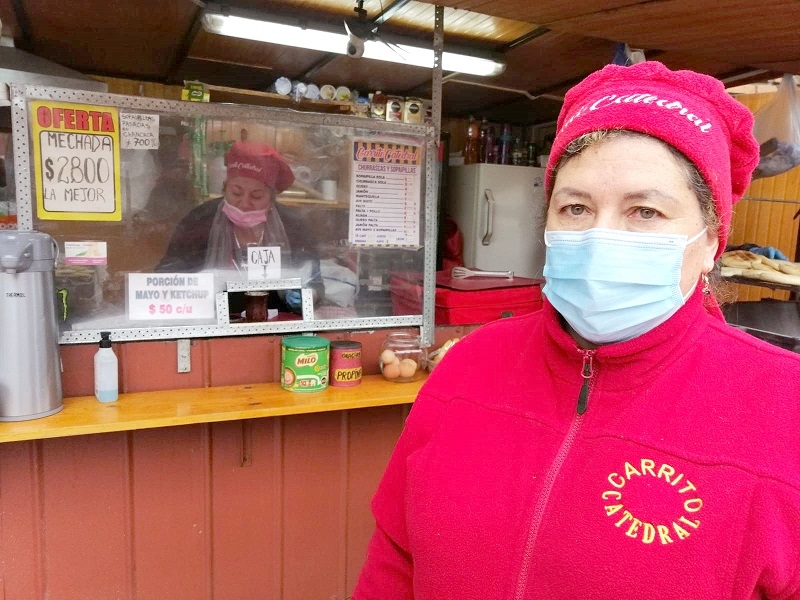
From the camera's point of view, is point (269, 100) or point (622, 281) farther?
point (269, 100)

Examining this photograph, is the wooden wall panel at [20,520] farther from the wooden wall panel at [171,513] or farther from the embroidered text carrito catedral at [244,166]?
the embroidered text carrito catedral at [244,166]

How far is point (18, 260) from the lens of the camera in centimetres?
158

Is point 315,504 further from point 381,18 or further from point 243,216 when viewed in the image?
point 381,18

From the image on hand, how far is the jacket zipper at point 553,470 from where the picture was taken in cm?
86

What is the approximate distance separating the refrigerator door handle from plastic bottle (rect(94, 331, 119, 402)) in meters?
3.14

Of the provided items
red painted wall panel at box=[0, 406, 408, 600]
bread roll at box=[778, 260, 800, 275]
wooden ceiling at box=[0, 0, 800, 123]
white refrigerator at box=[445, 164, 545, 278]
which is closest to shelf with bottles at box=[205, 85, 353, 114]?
wooden ceiling at box=[0, 0, 800, 123]

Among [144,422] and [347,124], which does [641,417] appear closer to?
[144,422]

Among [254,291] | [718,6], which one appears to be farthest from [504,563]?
[718,6]

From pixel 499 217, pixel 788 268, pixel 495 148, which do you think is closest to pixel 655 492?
pixel 788 268

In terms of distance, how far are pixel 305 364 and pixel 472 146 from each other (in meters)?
3.59

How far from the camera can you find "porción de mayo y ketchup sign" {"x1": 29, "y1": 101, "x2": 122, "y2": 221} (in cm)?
174

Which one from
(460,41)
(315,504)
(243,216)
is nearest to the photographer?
(243,216)

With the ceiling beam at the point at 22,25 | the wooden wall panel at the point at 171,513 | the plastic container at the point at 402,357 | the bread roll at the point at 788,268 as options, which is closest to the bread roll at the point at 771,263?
the bread roll at the point at 788,268

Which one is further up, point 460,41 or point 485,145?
point 460,41
